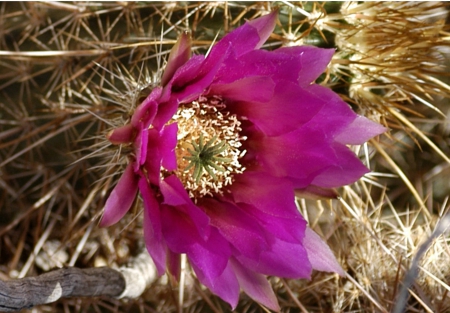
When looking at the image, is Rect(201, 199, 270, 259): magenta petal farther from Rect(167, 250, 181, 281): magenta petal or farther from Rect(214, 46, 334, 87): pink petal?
Rect(214, 46, 334, 87): pink petal

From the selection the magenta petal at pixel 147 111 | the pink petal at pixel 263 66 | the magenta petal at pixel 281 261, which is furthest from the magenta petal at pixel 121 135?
the magenta petal at pixel 281 261

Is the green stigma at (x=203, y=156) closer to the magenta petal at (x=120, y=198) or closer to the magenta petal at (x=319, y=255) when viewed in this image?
the magenta petal at (x=120, y=198)

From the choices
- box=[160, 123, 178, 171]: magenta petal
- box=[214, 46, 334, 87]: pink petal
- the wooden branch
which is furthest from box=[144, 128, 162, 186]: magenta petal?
the wooden branch

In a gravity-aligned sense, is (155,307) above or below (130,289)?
below

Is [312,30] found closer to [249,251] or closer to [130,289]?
[249,251]

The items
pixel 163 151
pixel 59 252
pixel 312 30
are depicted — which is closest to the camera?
pixel 163 151

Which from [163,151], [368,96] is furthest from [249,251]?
[368,96]
